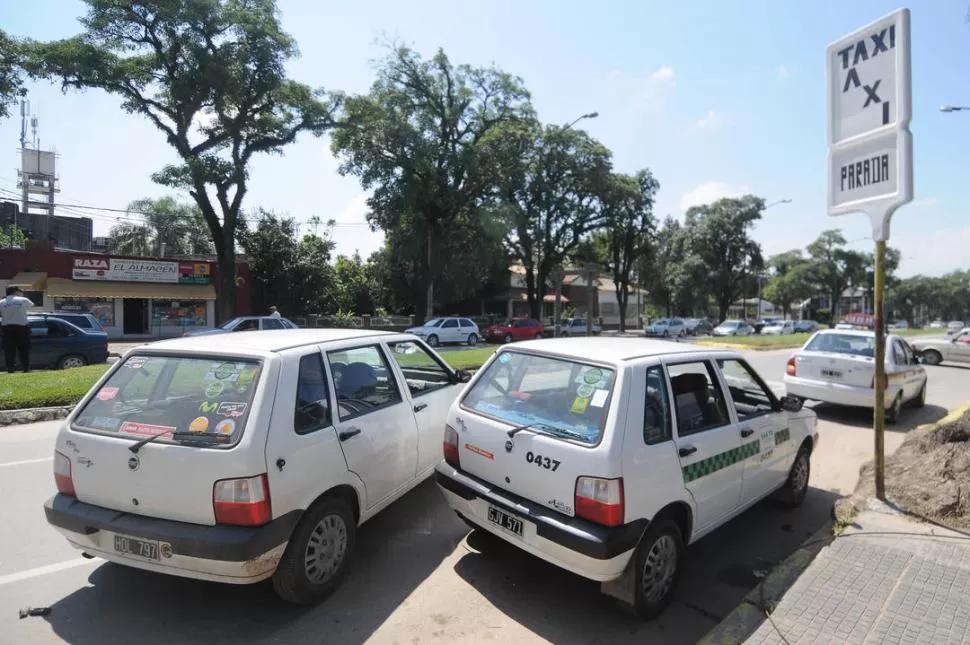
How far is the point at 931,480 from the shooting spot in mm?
4746

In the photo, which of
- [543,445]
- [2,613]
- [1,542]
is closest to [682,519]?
[543,445]

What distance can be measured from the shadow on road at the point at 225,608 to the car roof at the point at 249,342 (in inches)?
59.9

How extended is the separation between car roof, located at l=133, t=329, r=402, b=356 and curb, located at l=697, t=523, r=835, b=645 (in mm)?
2961

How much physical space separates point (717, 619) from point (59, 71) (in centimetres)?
2877

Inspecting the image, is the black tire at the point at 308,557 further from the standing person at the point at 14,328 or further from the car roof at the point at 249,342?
the standing person at the point at 14,328

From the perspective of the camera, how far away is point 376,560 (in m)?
3.91

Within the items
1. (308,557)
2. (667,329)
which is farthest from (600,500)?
(667,329)

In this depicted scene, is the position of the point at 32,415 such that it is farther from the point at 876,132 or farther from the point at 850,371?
the point at 850,371

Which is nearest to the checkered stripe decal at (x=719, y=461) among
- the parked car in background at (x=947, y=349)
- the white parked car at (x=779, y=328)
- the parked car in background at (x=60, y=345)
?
the parked car in background at (x=60, y=345)

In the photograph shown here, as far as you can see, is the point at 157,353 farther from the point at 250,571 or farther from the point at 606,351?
the point at 606,351

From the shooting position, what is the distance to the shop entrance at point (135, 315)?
29.6 metres

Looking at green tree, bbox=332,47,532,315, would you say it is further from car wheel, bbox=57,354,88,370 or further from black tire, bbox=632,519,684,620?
black tire, bbox=632,519,684,620

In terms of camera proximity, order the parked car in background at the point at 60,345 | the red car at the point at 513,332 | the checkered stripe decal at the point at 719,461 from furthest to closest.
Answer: the red car at the point at 513,332, the parked car in background at the point at 60,345, the checkered stripe decal at the point at 719,461

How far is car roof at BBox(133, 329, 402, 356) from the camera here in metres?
3.42
